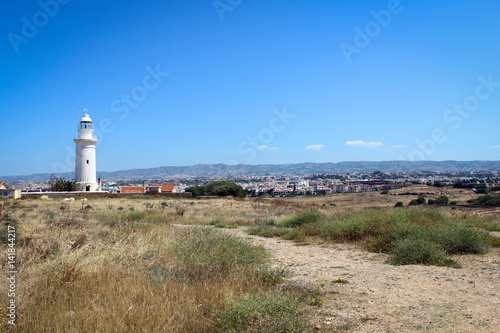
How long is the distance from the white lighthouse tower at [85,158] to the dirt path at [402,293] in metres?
36.9

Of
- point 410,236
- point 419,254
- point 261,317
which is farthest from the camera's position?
point 410,236

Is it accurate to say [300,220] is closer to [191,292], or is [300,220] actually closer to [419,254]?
[419,254]

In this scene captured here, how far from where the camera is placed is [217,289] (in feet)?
15.0

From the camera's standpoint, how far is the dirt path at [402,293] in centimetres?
432

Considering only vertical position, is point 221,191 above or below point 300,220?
below

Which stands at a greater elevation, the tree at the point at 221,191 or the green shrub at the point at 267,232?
the green shrub at the point at 267,232

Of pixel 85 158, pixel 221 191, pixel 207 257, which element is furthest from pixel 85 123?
pixel 207 257

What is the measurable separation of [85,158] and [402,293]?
133 feet

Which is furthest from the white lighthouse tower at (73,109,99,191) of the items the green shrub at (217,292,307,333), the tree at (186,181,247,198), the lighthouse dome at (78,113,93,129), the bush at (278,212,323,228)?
the green shrub at (217,292,307,333)

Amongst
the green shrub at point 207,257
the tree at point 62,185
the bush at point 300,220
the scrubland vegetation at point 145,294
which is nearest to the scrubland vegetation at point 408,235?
the bush at point 300,220

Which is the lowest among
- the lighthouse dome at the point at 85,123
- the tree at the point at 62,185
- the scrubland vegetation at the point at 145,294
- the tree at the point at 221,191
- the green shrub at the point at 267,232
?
the tree at the point at 221,191

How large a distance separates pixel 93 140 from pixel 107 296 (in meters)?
39.8

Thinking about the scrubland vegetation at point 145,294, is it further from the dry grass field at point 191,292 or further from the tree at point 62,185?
the tree at point 62,185

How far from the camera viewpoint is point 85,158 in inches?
1564
